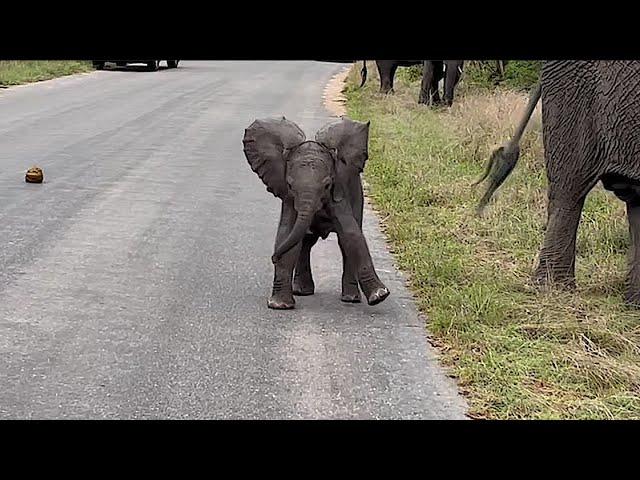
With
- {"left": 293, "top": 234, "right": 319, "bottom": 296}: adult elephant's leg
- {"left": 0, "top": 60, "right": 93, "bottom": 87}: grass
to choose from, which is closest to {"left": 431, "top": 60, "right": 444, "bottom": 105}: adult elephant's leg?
{"left": 0, "top": 60, "right": 93, "bottom": 87}: grass

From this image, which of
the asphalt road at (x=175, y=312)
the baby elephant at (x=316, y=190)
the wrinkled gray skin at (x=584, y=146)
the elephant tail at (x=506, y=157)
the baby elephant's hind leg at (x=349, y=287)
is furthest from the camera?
the elephant tail at (x=506, y=157)

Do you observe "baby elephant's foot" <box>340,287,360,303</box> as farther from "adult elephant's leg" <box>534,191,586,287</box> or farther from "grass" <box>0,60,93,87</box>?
"grass" <box>0,60,93,87</box>

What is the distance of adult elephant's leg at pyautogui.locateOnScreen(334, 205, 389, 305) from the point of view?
566 centimetres

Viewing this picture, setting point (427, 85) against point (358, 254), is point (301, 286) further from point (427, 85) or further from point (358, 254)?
point (427, 85)

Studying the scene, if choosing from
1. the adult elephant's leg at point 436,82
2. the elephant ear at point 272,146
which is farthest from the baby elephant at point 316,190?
the adult elephant's leg at point 436,82

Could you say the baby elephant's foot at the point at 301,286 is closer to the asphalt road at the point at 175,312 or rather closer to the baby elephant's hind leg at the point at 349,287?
the asphalt road at the point at 175,312

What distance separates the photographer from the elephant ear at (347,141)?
5.81 meters

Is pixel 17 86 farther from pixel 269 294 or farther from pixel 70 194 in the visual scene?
pixel 269 294

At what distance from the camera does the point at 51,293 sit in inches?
240

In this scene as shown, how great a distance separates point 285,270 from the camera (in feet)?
18.8

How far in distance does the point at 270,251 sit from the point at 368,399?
3178mm

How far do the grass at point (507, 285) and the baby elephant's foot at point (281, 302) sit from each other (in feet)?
2.51
